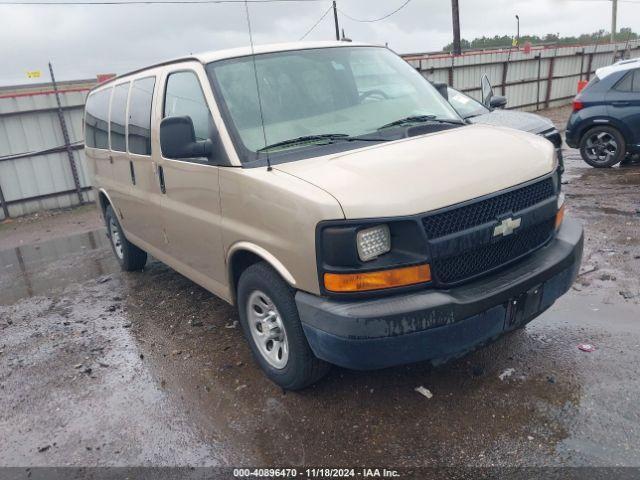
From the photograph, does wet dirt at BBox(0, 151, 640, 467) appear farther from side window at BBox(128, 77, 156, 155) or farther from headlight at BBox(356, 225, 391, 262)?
side window at BBox(128, 77, 156, 155)

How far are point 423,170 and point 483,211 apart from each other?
38cm

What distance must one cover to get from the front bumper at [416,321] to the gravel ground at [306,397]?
0.49m

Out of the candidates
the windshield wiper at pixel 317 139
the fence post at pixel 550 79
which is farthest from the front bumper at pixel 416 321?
the fence post at pixel 550 79

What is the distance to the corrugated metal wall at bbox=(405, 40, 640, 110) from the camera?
15.9m

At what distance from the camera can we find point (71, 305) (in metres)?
5.41

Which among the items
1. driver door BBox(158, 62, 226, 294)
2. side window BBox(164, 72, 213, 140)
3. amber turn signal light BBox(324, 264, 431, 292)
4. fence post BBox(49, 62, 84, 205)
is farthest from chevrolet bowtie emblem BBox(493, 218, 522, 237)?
fence post BBox(49, 62, 84, 205)

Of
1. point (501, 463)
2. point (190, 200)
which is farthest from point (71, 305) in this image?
point (501, 463)

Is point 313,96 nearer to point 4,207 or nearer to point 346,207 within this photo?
point 346,207

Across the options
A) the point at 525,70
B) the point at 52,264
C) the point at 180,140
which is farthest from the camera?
the point at 525,70

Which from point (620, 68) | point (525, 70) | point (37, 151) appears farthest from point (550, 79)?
point (37, 151)

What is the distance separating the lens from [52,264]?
23.2 ft

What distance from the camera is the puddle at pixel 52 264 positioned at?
6.18 m

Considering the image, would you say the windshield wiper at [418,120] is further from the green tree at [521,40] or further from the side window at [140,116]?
the green tree at [521,40]

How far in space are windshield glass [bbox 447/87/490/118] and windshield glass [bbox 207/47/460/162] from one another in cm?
361
